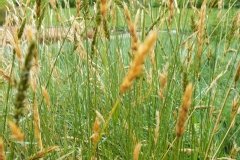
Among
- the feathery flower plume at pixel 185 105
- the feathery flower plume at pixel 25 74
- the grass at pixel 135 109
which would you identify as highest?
the feathery flower plume at pixel 25 74

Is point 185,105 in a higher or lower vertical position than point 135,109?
higher

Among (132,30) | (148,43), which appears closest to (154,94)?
(132,30)

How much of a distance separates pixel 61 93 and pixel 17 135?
1.72m

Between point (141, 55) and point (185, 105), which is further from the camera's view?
point (185, 105)

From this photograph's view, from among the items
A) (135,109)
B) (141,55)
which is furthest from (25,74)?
(135,109)

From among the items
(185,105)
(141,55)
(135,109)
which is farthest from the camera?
(135,109)

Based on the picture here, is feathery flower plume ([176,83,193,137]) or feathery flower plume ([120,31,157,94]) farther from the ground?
feathery flower plume ([120,31,157,94])

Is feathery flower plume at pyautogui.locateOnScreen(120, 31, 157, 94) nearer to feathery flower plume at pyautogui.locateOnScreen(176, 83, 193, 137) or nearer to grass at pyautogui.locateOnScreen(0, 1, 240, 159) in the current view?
feathery flower plume at pyautogui.locateOnScreen(176, 83, 193, 137)

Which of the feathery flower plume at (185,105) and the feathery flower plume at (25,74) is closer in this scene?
the feathery flower plume at (25,74)

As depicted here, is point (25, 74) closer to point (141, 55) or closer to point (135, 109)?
point (141, 55)

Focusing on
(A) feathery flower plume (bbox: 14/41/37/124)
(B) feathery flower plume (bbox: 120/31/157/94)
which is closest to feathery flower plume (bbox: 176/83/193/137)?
(B) feathery flower plume (bbox: 120/31/157/94)

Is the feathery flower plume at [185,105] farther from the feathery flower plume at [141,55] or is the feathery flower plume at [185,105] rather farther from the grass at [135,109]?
the grass at [135,109]

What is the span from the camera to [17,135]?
2.26ft

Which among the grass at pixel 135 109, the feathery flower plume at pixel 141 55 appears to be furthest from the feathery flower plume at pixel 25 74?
the grass at pixel 135 109
